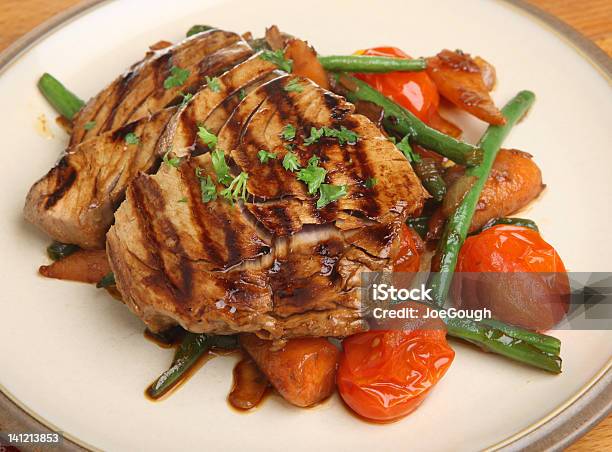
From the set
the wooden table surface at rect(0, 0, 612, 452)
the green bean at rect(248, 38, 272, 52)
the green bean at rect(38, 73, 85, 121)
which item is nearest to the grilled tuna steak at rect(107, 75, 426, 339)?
the green bean at rect(248, 38, 272, 52)

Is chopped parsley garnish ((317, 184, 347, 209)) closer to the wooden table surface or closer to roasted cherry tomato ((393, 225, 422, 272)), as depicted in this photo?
roasted cherry tomato ((393, 225, 422, 272))

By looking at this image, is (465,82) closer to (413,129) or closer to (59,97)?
(413,129)

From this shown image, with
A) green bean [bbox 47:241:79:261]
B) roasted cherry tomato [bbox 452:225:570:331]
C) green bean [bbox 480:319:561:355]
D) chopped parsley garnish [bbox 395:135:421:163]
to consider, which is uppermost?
chopped parsley garnish [bbox 395:135:421:163]

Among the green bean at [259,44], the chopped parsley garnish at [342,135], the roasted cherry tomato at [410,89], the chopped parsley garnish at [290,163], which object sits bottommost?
the roasted cherry tomato at [410,89]

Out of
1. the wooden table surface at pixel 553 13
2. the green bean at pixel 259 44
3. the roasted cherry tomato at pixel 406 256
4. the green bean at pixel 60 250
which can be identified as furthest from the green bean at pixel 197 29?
the roasted cherry tomato at pixel 406 256

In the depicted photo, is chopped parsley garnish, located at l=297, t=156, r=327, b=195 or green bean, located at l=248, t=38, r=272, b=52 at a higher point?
green bean, located at l=248, t=38, r=272, b=52

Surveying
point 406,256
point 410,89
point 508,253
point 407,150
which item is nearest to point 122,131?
point 407,150

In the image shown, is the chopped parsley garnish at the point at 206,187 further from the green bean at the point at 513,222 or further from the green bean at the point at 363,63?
the green bean at the point at 513,222
